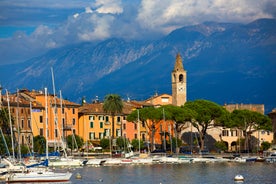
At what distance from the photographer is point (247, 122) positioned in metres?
138

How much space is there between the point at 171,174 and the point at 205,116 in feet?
164

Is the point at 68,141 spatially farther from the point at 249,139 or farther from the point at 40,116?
the point at 249,139

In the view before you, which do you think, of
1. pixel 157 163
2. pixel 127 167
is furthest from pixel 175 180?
pixel 157 163

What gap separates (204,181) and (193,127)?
71.3 metres

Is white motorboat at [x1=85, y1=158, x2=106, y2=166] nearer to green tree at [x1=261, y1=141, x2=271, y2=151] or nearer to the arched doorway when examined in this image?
green tree at [x1=261, y1=141, x2=271, y2=151]

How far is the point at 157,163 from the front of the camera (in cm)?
10906

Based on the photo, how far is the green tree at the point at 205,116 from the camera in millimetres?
134750

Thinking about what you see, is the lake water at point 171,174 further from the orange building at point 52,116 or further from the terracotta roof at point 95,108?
the terracotta roof at point 95,108

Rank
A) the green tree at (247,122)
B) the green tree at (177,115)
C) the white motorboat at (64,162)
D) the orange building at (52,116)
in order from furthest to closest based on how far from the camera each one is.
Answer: the green tree at (247,122) → the green tree at (177,115) → the orange building at (52,116) → the white motorboat at (64,162)

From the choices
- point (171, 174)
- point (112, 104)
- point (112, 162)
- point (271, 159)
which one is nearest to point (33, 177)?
point (171, 174)

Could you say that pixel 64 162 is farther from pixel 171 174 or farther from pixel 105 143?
pixel 105 143

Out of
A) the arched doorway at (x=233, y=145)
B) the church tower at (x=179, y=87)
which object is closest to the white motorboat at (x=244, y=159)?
the arched doorway at (x=233, y=145)

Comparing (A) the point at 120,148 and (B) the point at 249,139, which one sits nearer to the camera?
(A) the point at 120,148

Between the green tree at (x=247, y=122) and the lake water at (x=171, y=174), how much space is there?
33270mm
